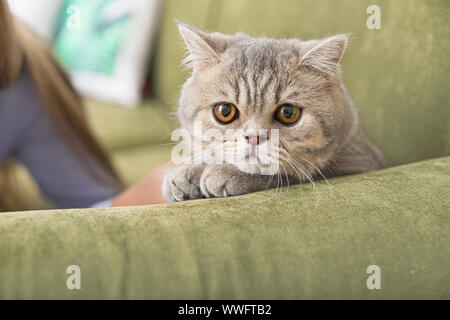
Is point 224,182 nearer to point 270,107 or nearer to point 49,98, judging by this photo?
point 270,107

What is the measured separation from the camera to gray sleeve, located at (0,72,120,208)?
1.50 meters

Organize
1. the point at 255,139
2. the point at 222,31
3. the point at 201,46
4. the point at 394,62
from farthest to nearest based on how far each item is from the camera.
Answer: the point at 222,31 → the point at 394,62 → the point at 201,46 → the point at 255,139

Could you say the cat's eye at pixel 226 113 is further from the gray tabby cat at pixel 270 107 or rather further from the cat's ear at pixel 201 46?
the cat's ear at pixel 201 46

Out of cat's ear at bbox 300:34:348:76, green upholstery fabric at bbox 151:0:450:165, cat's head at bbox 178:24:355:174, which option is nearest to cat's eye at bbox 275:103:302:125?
cat's head at bbox 178:24:355:174

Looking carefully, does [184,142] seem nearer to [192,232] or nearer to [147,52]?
[192,232]

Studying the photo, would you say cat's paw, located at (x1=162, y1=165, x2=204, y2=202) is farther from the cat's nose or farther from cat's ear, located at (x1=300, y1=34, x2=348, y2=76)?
cat's ear, located at (x1=300, y1=34, x2=348, y2=76)

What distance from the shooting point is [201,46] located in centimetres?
96

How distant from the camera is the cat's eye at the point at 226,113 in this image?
92cm

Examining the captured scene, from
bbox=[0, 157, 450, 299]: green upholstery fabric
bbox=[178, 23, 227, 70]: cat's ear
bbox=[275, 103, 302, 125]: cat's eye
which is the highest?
bbox=[178, 23, 227, 70]: cat's ear

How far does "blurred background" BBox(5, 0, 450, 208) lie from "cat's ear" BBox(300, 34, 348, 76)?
0.23 metres

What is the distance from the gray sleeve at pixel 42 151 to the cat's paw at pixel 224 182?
0.85m

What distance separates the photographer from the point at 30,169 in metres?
1.63

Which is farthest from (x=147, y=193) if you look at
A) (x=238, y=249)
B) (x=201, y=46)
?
(x=238, y=249)

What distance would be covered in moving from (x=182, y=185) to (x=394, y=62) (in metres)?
0.62
